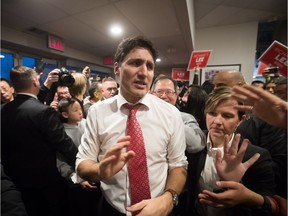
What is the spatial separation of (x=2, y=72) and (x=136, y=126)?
3788 millimetres

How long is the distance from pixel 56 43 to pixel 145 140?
387cm

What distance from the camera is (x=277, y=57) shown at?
2.07m

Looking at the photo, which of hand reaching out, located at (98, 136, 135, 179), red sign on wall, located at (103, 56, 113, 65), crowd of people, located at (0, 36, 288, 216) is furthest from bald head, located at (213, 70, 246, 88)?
red sign on wall, located at (103, 56, 113, 65)

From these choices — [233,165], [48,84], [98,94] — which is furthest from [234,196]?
[98,94]

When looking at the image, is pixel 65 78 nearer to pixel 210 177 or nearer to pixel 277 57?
pixel 210 177

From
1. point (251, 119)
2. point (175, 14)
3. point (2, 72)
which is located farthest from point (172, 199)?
point (2, 72)

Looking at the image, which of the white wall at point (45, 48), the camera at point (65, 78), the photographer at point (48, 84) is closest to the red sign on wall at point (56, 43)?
the white wall at point (45, 48)

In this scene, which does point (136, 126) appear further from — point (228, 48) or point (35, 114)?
point (228, 48)

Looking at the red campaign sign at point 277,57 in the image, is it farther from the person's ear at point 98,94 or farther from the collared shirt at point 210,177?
the person's ear at point 98,94

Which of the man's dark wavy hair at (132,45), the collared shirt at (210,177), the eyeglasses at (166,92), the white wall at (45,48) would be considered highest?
the white wall at (45,48)

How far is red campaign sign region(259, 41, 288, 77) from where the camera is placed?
78.8 inches

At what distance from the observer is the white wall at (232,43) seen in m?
4.05

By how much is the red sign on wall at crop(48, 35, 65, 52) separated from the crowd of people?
109 inches

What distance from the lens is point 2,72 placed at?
350cm
